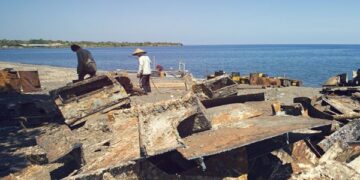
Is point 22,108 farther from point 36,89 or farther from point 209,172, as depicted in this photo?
point 209,172

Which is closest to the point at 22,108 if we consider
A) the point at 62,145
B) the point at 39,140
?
the point at 39,140

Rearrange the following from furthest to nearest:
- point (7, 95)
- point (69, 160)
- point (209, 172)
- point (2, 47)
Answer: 1. point (2, 47)
2. point (7, 95)
3. point (69, 160)
4. point (209, 172)

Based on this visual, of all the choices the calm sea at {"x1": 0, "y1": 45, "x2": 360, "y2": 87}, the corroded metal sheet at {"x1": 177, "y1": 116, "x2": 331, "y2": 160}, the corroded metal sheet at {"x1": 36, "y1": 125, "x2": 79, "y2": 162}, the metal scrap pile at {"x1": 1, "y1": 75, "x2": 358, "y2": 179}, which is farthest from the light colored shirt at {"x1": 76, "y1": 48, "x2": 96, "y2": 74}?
the calm sea at {"x1": 0, "y1": 45, "x2": 360, "y2": 87}

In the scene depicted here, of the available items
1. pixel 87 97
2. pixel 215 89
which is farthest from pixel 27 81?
pixel 215 89

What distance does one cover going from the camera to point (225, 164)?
4273 mm

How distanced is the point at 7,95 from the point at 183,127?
12538 mm

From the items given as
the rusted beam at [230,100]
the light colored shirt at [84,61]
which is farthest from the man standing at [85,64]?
the rusted beam at [230,100]

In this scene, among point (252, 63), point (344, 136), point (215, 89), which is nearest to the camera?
point (344, 136)

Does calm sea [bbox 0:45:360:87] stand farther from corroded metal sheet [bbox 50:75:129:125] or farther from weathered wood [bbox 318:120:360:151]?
corroded metal sheet [bbox 50:75:129:125]

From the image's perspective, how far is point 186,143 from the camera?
4.52 metres

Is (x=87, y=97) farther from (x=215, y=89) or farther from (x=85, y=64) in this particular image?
(x=215, y=89)

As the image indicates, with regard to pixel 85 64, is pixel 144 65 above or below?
below

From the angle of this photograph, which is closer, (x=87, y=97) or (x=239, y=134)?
(x=239, y=134)

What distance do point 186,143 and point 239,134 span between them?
731 mm
